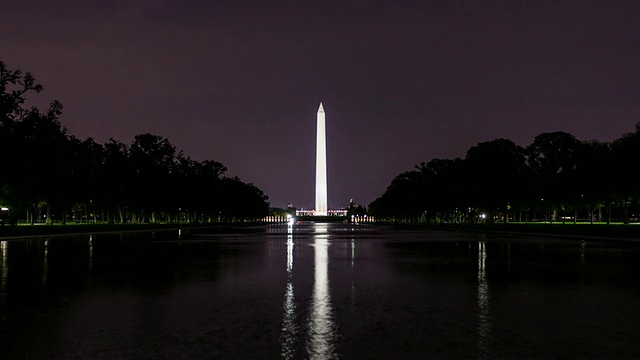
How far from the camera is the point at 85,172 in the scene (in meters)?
90.3

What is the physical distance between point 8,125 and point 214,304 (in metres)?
52.4

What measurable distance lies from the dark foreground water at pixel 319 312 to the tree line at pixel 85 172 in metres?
42.3

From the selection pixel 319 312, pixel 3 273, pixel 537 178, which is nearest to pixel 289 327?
pixel 319 312

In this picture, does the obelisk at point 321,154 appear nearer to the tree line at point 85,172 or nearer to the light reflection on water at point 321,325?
the tree line at point 85,172

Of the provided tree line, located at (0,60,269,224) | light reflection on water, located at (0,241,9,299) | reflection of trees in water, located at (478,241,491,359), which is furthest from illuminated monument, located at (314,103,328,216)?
reflection of trees in water, located at (478,241,491,359)

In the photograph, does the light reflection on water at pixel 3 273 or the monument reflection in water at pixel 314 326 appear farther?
the light reflection on water at pixel 3 273

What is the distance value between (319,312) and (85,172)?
86979 millimetres

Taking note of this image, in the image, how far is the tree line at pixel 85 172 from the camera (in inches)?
2240

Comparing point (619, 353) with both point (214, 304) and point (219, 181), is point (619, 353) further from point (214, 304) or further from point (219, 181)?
point (219, 181)

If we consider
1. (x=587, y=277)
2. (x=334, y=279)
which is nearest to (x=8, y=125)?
(x=334, y=279)

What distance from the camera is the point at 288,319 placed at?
1050cm

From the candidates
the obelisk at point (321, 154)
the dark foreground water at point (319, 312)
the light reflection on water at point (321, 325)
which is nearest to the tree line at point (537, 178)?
the obelisk at point (321, 154)

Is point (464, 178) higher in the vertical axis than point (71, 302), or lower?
higher

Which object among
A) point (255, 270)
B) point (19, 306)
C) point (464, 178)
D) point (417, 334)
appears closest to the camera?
point (417, 334)
